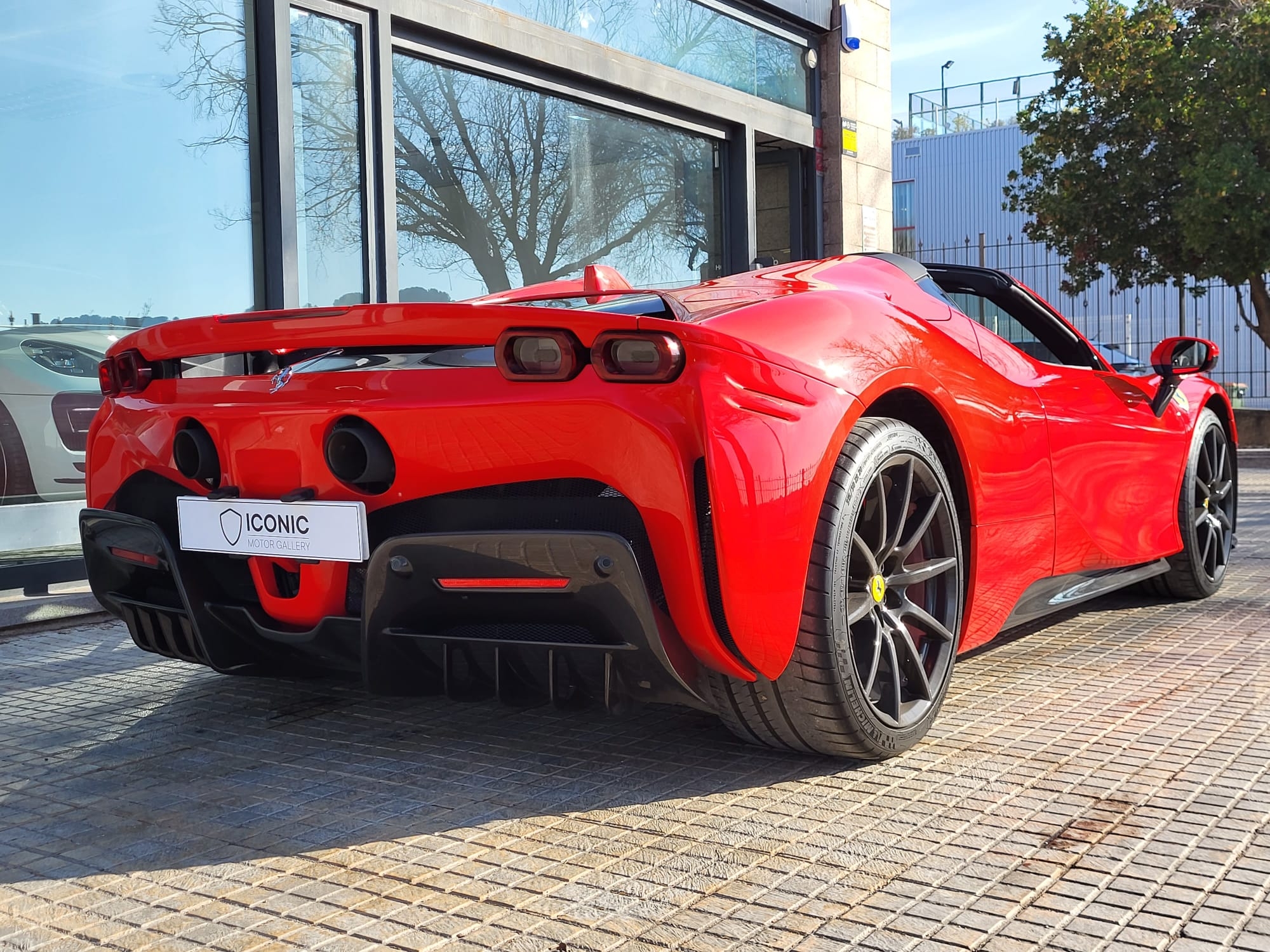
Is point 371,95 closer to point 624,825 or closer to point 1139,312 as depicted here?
point 624,825

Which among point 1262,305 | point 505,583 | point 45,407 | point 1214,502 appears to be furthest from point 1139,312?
point 505,583

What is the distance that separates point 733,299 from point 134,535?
152 centimetres

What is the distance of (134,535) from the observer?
3064mm

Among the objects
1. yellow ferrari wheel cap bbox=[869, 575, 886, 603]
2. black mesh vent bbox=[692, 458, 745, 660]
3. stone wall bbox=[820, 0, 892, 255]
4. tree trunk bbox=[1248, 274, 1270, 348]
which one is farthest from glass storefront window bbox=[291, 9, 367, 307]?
tree trunk bbox=[1248, 274, 1270, 348]

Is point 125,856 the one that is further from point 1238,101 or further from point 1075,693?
point 1238,101

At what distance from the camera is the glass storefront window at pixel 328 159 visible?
6711 millimetres

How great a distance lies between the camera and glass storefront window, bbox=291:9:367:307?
22.0 ft

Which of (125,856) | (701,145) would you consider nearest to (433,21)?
(701,145)

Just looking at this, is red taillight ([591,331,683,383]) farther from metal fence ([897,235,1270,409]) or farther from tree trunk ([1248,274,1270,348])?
metal fence ([897,235,1270,409])

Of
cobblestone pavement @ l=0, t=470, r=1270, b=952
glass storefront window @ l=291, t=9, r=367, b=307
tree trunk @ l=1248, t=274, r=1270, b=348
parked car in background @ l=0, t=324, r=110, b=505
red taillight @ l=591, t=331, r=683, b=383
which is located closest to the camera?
cobblestone pavement @ l=0, t=470, r=1270, b=952

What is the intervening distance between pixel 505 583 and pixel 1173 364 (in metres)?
3.14

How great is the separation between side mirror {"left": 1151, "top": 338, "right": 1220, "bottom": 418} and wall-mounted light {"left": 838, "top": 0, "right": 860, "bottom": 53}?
22.5ft

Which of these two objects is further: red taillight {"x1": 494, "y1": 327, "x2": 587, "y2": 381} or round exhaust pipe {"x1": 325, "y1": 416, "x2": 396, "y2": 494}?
round exhaust pipe {"x1": 325, "y1": 416, "x2": 396, "y2": 494}

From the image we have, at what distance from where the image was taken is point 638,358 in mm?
2436
